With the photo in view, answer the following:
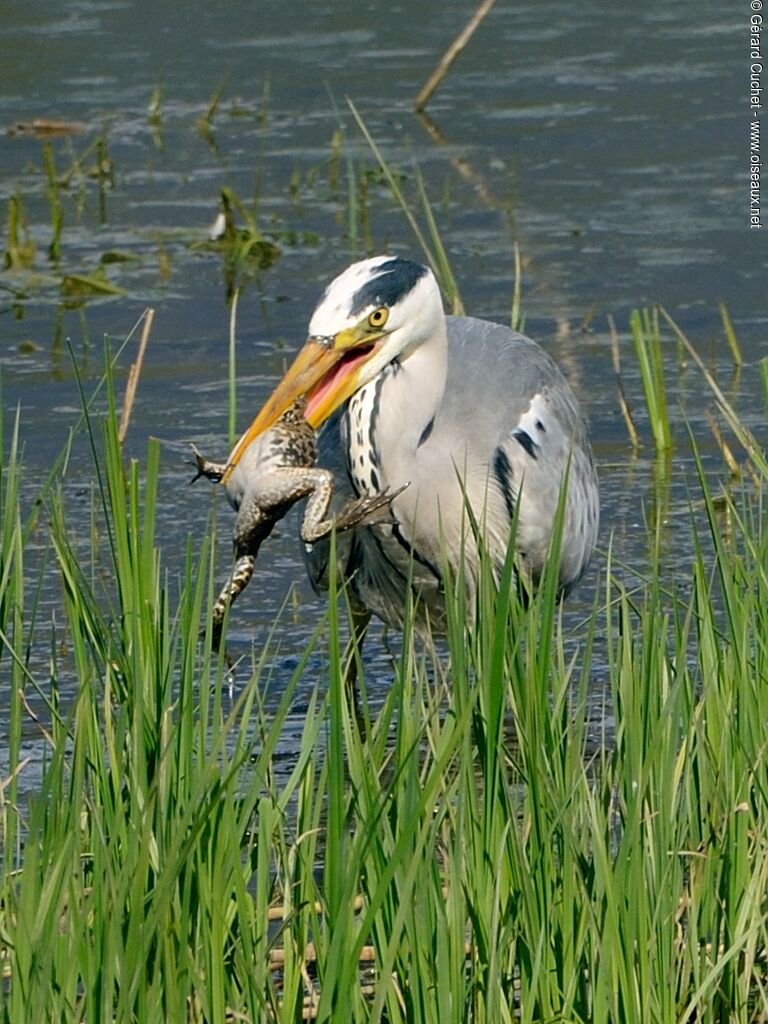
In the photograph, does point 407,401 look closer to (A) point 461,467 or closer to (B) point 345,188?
(A) point 461,467

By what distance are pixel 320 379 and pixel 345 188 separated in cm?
515

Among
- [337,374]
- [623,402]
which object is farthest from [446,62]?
[337,374]

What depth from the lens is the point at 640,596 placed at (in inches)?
191

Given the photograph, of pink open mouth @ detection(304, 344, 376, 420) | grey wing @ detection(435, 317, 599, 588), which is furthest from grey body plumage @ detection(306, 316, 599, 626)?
pink open mouth @ detection(304, 344, 376, 420)

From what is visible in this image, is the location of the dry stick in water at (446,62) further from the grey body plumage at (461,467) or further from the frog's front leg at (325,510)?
the frog's front leg at (325,510)

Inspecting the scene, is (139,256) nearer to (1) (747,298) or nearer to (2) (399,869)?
(1) (747,298)

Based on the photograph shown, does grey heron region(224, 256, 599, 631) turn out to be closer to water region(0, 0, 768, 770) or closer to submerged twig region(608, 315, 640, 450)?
water region(0, 0, 768, 770)

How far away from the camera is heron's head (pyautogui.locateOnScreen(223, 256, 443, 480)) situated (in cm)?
416

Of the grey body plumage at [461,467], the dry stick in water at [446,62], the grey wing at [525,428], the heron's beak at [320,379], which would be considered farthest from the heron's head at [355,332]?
the dry stick in water at [446,62]

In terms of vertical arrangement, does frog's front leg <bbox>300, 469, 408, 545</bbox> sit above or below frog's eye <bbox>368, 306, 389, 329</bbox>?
below

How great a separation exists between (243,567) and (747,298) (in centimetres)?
405

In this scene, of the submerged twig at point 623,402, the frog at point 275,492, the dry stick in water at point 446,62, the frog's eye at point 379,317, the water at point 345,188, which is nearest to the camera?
the frog at point 275,492

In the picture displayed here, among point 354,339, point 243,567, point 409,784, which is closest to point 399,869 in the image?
point 409,784

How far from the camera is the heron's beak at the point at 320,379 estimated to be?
4.09 metres
